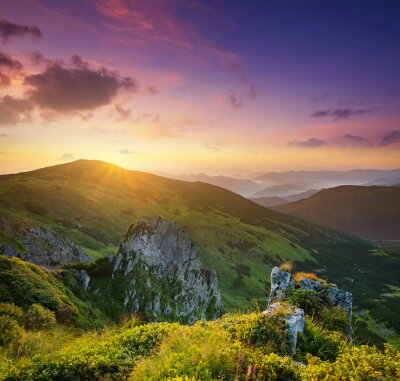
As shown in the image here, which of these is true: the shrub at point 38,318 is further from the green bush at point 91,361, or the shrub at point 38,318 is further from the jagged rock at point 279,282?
the jagged rock at point 279,282

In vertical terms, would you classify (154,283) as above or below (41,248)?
below

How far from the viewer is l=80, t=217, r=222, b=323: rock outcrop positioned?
37.6 m

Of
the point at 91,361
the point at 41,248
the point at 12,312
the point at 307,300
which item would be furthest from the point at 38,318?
the point at 41,248

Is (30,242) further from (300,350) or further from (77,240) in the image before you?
(300,350)

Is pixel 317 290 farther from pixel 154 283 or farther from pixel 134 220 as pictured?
pixel 134 220

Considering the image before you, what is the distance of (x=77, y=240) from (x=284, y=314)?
107256 mm

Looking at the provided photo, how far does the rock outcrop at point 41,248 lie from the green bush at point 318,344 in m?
49.2

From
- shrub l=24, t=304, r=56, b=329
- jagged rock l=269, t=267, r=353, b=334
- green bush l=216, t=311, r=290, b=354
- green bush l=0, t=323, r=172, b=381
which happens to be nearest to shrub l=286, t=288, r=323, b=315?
jagged rock l=269, t=267, r=353, b=334

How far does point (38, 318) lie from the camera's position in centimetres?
1811

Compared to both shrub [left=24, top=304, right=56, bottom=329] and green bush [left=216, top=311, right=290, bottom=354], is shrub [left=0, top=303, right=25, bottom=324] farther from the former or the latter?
green bush [left=216, top=311, right=290, bottom=354]

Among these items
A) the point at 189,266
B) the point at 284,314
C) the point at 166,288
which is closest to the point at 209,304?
the point at 189,266

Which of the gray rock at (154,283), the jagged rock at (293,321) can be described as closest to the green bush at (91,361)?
the jagged rock at (293,321)

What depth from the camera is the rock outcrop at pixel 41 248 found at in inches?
2180

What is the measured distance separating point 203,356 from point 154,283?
121 feet
